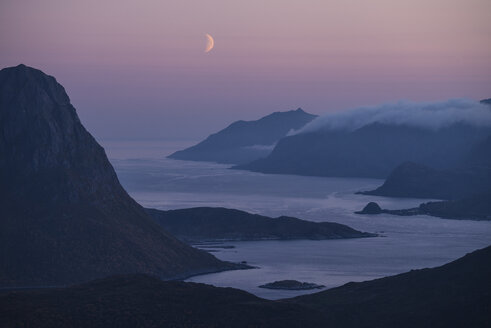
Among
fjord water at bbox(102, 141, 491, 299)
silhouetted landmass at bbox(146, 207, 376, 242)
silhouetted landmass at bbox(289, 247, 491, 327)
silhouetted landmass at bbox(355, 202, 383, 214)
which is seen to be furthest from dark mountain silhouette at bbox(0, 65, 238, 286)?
silhouetted landmass at bbox(355, 202, 383, 214)

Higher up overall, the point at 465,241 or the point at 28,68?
the point at 28,68

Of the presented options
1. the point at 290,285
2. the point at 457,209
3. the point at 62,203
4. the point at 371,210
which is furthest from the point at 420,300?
the point at 457,209

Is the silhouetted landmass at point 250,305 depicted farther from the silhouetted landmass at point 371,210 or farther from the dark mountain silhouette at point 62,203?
the silhouetted landmass at point 371,210

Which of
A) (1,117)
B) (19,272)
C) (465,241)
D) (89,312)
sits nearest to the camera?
(89,312)

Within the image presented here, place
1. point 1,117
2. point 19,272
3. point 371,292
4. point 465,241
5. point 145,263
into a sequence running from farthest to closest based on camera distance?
point 465,241, point 1,117, point 145,263, point 19,272, point 371,292

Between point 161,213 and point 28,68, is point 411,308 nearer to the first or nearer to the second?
point 28,68

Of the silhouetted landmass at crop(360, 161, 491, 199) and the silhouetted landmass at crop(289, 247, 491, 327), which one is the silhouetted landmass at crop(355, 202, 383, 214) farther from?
the silhouetted landmass at crop(289, 247, 491, 327)

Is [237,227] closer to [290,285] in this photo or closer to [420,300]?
[290,285]

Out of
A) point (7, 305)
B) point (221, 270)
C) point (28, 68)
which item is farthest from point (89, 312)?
point (28, 68)
